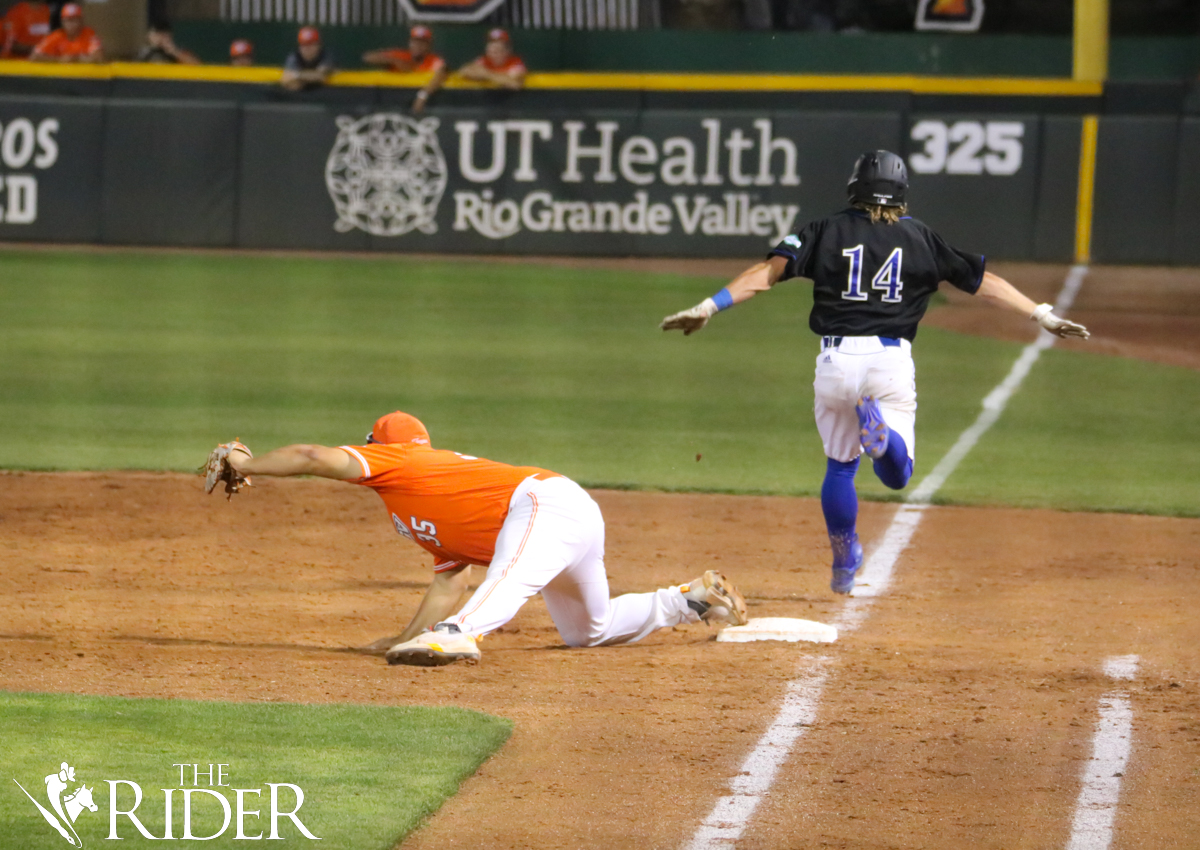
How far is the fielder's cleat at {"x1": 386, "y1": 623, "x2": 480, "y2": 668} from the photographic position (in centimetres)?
523

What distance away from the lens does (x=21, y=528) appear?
775cm

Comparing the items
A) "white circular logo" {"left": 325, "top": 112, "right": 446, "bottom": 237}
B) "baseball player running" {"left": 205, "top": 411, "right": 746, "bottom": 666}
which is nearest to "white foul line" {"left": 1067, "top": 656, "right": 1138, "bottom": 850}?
"baseball player running" {"left": 205, "top": 411, "right": 746, "bottom": 666}

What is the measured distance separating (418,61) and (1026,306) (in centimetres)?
1392

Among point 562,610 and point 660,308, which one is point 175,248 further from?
point 562,610

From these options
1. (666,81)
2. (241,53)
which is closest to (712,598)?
(666,81)

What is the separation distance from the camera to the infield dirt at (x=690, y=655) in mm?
4160

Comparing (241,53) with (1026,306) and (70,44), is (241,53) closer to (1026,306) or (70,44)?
(70,44)

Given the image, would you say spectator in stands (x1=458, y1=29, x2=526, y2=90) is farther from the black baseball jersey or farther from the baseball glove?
the baseball glove

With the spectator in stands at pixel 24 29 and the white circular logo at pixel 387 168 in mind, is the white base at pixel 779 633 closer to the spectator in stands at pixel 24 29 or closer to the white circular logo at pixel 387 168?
the white circular logo at pixel 387 168

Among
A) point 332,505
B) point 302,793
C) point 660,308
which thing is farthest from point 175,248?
point 302,793

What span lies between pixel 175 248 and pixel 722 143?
6338 mm

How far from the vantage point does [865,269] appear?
6242mm

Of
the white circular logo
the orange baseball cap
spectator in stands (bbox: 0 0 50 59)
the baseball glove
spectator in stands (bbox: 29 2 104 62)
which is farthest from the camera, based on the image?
spectator in stands (bbox: 0 0 50 59)

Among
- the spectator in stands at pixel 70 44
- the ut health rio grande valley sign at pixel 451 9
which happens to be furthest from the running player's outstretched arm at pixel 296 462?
the ut health rio grande valley sign at pixel 451 9
